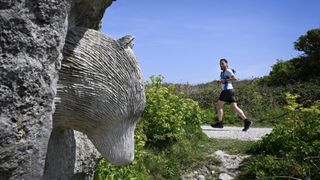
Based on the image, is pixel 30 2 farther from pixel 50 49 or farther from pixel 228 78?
pixel 228 78

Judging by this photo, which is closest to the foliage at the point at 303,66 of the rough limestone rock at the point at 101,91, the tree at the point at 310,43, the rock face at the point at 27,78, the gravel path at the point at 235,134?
the tree at the point at 310,43

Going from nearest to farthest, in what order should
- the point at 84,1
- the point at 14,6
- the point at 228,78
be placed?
the point at 14,6
the point at 84,1
the point at 228,78

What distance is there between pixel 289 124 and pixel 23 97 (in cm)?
827

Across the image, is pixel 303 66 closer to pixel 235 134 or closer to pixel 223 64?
pixel 235 134

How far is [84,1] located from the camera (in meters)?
1.83

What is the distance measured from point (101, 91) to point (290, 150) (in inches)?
256

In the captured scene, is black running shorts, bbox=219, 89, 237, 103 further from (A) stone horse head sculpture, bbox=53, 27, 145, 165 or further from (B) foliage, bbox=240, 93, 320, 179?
(A) stone horse head sculpture, bbox=53, 27, 145, 165

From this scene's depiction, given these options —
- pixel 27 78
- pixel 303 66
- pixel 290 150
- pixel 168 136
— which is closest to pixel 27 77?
pixel 27 78

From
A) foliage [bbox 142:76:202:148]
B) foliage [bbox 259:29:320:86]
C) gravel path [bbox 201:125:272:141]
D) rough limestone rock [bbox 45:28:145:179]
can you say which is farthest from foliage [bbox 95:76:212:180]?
foliage [bbox 259:29:320:86]

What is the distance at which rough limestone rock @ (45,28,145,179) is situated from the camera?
5.68 ft

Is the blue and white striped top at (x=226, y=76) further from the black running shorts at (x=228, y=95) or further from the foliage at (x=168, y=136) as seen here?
the foliage at (x=168, y=136)

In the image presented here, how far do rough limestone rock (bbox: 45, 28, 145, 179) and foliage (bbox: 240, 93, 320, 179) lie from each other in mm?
4956

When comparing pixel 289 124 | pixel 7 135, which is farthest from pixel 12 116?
pixel 289 124

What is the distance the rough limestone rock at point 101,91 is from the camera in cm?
173
